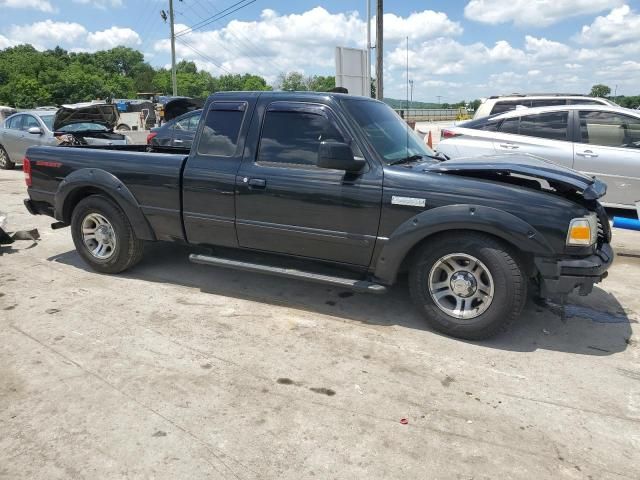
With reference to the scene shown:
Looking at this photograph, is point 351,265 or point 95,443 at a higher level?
point 351,265

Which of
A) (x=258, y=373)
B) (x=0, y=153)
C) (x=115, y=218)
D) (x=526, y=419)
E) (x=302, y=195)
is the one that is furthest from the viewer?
(x=0, y=153)

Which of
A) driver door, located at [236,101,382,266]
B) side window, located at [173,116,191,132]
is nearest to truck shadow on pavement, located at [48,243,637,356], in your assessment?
driver door, located at [236,101,382,266]

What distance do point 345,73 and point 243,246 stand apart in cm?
1152

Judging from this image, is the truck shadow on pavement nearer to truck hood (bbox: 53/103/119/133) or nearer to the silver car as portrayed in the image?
the silver car

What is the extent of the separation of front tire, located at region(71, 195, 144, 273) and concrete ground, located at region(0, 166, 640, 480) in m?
0.43

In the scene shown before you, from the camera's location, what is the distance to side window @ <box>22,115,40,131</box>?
41.4 feet

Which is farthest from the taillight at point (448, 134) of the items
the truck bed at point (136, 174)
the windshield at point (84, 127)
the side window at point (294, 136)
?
the windshield at point (84, 127)

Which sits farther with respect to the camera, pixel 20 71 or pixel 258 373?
pixel 20 71

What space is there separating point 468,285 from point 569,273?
0.68 metres

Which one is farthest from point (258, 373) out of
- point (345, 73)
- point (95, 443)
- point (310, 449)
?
point (345, 73)

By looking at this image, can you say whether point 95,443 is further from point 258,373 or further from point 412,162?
point 412,162

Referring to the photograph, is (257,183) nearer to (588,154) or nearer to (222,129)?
(222,129)

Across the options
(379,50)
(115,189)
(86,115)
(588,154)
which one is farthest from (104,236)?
(379,50)

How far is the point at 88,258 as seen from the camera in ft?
17.4
